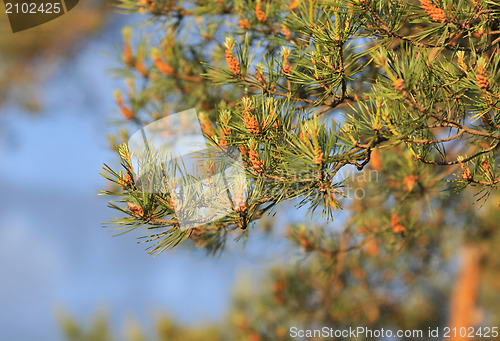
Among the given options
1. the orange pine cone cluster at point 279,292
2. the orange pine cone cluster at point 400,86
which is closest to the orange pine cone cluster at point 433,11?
the orange pine cone cluster at point 400,86

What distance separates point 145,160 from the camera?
66cm

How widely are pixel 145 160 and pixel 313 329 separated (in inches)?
47.9

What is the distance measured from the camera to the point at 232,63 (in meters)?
0.78

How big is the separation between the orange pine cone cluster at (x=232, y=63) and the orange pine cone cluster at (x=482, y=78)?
0.37 meters

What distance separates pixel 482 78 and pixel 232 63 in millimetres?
377

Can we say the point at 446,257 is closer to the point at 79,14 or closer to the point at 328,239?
the point at 328,239

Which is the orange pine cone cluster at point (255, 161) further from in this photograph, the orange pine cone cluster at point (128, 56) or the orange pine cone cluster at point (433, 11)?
the orange pine cone cluster at point (128, 56)

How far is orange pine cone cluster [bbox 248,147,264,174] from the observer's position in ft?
2.25

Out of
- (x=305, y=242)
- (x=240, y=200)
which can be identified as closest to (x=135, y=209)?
(x=240, y=200)

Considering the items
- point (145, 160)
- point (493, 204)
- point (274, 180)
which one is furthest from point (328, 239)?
point (493, 204)

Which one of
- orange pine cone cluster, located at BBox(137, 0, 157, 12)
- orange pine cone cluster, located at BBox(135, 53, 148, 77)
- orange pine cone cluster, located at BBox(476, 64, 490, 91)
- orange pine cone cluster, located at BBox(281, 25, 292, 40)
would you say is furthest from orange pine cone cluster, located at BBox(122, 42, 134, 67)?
orange pine cone cluster, located at BBox(476, 64, 490, 91)

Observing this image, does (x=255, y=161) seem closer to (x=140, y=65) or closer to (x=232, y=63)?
(x=232, y=63)

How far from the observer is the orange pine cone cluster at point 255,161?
0.69 metres

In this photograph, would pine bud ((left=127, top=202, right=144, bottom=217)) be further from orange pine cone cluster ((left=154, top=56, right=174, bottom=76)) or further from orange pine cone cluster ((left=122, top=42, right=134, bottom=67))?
orange pine cone cluster ((left=122, top=42, right=134, bottom=67))
